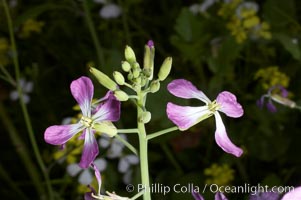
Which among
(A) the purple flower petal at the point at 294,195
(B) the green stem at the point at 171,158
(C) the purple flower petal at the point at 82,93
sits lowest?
(A) the purple flower petal at the point at 294,195

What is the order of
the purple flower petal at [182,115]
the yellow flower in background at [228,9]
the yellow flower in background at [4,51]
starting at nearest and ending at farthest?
the purple flower petal at [182,115]
the yellow flower in background at [228,9]
the yellow flower in background at [4,51]

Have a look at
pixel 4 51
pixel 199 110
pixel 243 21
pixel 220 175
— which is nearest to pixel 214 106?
pixel 199 110

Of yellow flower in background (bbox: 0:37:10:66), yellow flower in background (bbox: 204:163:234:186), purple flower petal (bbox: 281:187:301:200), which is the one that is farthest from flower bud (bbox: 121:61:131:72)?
yellow flower in background (bbox: 0:37:10:66)

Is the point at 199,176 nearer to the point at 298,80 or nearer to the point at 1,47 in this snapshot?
the point at 298,80

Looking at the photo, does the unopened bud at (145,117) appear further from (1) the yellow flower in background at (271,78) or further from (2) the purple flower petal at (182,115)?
(1) the yellow flower in background at (271,78)

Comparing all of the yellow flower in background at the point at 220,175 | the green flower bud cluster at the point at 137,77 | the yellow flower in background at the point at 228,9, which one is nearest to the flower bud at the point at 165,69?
the green flower bud cluster at the point at 137,77

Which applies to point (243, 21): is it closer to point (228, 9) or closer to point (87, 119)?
point (228, 9)

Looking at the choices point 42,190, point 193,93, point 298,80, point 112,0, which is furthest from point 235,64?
point 193,93
